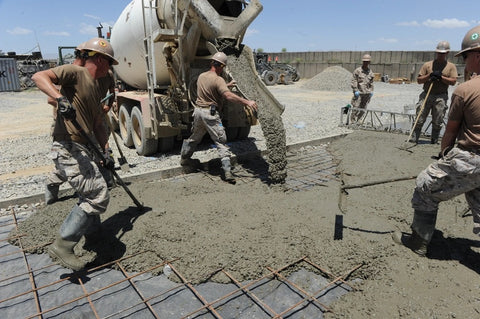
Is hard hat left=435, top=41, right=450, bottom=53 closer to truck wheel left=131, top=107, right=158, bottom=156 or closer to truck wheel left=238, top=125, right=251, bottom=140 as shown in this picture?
truck wheel left=238, top=125, right=251, bottom=140

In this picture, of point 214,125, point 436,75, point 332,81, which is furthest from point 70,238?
point 332,81

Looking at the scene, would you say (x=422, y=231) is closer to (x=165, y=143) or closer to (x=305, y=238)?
(x=305, y=238)

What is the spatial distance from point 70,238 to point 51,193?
145cm

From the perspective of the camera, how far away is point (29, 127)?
8.88m

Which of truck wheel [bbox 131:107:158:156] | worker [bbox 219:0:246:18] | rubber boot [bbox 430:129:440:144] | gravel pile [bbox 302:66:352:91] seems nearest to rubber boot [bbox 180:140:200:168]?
truck wheel [bbox 131:107:158:156]

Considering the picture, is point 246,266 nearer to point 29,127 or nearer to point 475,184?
point 475,184

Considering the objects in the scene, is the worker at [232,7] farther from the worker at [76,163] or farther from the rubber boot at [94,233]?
the rubber boot at [94,233]

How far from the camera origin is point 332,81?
62.0 ft

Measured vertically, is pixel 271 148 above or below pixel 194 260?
above

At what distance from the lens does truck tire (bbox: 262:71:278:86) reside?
20.1m

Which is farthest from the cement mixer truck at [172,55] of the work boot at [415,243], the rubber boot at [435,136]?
the rubber boot at [435,136]

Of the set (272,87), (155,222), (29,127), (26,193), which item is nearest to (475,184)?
(155,222)

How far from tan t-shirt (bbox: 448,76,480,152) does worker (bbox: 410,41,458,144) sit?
3.47 metres

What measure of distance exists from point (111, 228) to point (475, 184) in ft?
9.93
